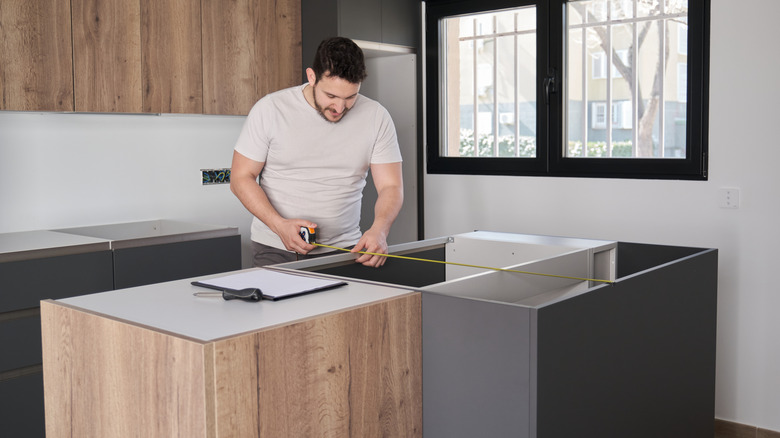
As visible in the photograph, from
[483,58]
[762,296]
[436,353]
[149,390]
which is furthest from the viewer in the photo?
[483,58]

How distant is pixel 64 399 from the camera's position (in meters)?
1.72

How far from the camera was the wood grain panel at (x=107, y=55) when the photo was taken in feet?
10.3

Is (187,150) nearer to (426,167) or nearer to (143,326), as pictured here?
(426,167)

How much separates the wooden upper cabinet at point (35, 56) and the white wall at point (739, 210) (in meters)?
2.52

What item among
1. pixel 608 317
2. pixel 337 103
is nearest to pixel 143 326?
pixel 608 317

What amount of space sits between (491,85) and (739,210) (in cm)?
149

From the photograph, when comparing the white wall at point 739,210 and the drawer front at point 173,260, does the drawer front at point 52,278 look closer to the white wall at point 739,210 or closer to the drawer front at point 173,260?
the drawer front at point 173,260

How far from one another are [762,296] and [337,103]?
6.69 ft

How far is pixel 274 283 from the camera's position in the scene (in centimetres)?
189

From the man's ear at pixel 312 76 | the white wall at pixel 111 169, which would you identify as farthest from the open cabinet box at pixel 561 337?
the white wall at pixel 111 169

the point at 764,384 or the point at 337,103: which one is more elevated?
the point at 337,103

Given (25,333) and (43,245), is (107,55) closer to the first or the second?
(43,245)

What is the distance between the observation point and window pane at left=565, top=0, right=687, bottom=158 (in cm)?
350

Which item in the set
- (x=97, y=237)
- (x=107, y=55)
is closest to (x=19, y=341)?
(x=97, y=237)
